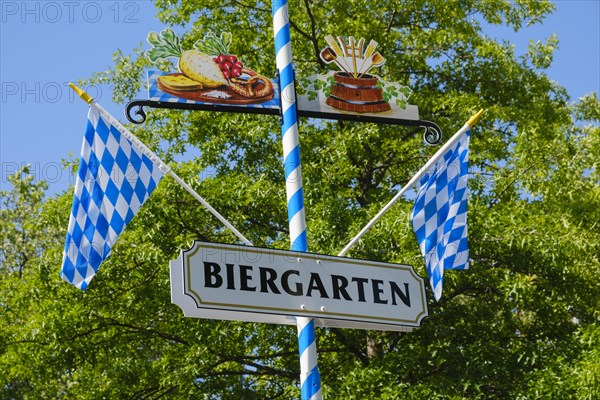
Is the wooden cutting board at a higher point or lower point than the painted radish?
lower

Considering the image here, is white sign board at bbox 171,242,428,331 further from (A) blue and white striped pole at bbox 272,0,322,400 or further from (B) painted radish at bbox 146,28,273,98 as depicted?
(B) painted radish at bbox 146,28,273,98

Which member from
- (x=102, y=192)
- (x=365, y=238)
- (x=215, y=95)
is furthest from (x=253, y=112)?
(x=365, y=238)

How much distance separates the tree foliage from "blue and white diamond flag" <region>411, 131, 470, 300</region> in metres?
3.43

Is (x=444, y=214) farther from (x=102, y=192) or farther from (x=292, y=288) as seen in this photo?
(x=102, y=192)

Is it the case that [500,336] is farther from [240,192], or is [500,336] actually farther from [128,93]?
[128,93]

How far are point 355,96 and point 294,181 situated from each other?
952 millimetres

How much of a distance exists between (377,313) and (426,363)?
5884 mm

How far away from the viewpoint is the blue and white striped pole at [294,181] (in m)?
6.95

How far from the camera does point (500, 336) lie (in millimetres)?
13789

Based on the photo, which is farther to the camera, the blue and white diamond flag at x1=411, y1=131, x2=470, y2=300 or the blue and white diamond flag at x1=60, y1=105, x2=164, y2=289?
the blue and white diamond flag at x1=411, y1=131, x2=470, y2=300

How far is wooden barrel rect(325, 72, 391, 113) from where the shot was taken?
25.8 ft

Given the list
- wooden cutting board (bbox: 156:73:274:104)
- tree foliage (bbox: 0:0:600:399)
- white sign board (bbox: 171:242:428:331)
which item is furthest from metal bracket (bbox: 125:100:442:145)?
tree foliage (bbox: 0:0:600:399)

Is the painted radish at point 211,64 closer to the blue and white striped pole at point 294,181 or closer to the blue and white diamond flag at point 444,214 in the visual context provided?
the blue and white striped pole at point 294,181

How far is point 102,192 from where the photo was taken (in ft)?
25.6
